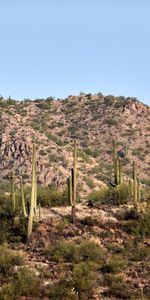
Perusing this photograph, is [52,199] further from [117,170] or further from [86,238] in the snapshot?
[86,238]

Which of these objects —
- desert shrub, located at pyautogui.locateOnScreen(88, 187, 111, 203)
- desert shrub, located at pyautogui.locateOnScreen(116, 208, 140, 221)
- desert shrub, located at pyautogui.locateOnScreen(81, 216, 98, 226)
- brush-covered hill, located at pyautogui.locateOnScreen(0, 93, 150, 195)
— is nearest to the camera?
desert shrub, located at pyautogui.locateOnScreen(81, 216, 98, 226)

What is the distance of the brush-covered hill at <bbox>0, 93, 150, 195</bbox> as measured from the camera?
4444 centimetres

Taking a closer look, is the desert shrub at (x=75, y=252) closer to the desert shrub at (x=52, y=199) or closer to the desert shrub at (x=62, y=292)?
the desert shrub at (x=62, y=292)

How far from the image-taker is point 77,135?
2303 inches

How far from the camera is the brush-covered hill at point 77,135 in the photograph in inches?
1750

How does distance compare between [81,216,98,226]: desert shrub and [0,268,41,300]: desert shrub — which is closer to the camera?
[0,268,41,300]: desert shrub

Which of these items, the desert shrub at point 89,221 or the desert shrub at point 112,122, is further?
the desert shrub at point 112,122

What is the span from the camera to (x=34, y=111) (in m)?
64.2

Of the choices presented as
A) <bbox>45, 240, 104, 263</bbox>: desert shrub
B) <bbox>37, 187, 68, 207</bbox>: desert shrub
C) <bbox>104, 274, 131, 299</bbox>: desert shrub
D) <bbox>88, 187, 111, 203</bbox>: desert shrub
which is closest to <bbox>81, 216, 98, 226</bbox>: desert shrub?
<bbox>45, 240, 104, 263</bbox>: desert shrub

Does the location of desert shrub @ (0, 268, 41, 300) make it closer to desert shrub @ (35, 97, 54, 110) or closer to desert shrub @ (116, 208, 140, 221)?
desert shrub @ (116, 208, 140, 221)

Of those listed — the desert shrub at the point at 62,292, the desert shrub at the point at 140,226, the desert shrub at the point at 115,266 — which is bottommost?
the desert shrub at the point at 62,292

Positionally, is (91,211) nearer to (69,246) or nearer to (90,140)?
(69,246)

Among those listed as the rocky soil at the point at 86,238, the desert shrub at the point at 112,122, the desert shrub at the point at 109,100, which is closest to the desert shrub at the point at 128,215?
the rocky soil at the point at 86,238

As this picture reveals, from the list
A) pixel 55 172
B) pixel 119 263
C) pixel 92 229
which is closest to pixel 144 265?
pixel 119 263
